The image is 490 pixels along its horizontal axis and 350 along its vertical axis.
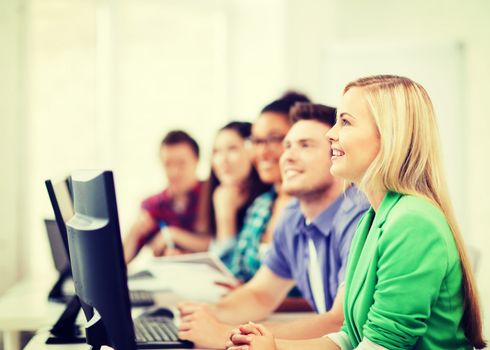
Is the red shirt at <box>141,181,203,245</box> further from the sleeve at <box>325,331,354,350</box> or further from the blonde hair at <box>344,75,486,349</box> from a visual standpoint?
the blonde hair at <box>344,75,486,349</box>

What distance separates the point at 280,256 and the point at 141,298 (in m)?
0.54

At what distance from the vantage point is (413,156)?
1196 mm

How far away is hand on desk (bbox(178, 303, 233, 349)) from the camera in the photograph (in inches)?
62.7

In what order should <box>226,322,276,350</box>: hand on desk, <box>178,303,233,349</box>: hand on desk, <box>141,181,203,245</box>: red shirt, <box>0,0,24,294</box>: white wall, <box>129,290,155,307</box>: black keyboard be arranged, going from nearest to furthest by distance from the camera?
<box>226,322,276,350</box>: hand on desk, <box>178,303,233,349</box>: hand on desk, <box>129,290,155,307</box>: black keyboard, <box>141,181,203,245</box>: red shirt, <box>0,0,24,294</box>: white wall

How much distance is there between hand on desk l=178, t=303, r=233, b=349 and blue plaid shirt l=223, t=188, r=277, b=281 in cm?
105

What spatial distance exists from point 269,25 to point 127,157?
150 cm

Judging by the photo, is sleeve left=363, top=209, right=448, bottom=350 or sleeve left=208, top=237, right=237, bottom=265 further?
sleeve left=208, top=237, right=237, bottom=265

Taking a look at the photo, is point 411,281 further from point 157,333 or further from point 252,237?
point 252,237

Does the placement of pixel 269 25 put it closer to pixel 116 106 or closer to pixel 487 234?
pixel 116 106

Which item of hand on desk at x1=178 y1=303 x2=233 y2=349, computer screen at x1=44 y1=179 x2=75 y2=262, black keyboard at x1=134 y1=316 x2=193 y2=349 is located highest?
computer screen at x1=44 y1=179 x2=75 y2=262

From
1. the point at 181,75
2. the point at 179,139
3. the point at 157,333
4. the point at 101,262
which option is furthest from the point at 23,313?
the point at 181,75

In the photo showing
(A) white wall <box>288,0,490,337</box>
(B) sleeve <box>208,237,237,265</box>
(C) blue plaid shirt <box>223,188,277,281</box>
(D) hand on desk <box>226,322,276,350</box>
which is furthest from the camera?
(A) white wall <box>288,0,490,337</box>

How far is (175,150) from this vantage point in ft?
11.7

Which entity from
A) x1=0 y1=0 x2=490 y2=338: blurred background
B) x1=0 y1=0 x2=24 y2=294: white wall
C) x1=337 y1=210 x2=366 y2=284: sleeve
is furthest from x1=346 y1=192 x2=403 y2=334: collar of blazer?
x1=0 y1=0 x2=24 y2=294: white wall
